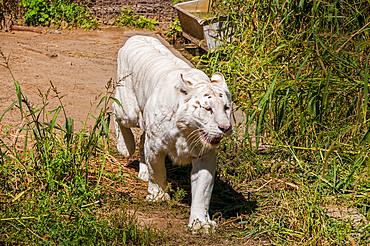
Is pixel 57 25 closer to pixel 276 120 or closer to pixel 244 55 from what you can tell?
pixel 244 55

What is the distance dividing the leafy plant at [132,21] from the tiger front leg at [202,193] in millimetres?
8179

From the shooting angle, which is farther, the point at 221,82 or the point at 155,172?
the point at 155,172

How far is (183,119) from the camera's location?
2893 millimetres

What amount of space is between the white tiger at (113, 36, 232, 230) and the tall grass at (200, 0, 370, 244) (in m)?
0.65

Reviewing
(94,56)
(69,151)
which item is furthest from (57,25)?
(69,151)

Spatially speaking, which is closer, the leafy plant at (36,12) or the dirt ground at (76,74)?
the dirt ground at (76,74)

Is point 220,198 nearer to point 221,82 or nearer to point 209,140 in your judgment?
point 209,140

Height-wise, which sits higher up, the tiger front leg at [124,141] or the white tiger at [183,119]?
the white tiger at [183,119]

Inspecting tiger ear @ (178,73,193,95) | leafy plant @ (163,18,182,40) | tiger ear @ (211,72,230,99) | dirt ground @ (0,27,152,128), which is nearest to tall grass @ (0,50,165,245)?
tiger ear @ (178,73,193,95)

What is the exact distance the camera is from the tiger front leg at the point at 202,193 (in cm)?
304

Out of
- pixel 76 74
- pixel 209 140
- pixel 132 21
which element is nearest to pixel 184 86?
pixel 209 140

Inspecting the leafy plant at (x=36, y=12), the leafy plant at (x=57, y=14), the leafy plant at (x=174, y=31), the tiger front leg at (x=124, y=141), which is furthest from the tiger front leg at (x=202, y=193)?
the leafy plant at (x=36, y=12)

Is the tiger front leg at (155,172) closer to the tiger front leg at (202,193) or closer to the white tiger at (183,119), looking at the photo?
the white tiger at (183,119)

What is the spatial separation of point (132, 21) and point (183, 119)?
8.43 meters
